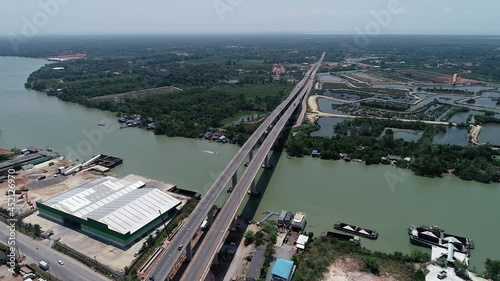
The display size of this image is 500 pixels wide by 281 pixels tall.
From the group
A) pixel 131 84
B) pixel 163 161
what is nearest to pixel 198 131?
pixel 163 161

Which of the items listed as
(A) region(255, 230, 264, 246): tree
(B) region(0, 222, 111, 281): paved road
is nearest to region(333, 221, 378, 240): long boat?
(A) region(255, 230, 264, 246): tree

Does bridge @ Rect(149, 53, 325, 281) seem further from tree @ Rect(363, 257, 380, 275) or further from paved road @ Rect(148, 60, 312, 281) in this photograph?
tree @ Rect(363, 257, 380, 275)

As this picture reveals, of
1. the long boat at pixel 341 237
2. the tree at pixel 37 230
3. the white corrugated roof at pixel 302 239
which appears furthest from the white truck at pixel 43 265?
the long boat at pixel 341 237

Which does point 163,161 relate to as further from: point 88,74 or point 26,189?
point 88,74

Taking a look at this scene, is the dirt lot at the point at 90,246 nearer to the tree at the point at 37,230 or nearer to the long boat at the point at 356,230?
the tree at the point at 37,230

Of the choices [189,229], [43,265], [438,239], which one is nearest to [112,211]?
[43,265]
